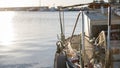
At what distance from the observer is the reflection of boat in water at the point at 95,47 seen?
1474 cm

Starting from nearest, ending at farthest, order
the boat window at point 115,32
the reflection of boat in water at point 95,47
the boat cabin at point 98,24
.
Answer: the reflection of boat in water at point 95,47 < the boat window at point 115,32 < the boat cabin at point 98,24

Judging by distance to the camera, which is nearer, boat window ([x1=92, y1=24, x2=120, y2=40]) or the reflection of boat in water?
the reflection of boat in water

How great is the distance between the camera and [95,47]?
1631 centimetres

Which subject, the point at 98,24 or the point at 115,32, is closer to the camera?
the point at 115,32

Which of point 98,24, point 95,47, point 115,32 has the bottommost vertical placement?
point 95,47

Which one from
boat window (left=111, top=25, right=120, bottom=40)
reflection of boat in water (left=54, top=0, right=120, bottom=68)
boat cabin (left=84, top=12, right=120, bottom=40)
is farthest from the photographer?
boat cabin (left=84, top=12, right=120, bottom=40)

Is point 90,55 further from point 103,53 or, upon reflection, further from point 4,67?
point 4,67

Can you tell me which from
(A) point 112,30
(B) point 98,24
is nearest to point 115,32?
(A) point 112,30

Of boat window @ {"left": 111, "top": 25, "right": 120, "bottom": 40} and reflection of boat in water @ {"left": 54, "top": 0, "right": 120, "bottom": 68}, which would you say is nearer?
reflection of boat in water @ {"left": 54, "top": 0, "right": 120, "bottom": 68}

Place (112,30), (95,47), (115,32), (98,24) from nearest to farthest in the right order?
(95,47) < (115,32) < (112,30) < (98,24)

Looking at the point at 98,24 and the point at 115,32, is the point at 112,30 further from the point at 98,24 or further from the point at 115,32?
the point at 98,24

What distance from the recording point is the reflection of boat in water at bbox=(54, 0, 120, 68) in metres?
14.7

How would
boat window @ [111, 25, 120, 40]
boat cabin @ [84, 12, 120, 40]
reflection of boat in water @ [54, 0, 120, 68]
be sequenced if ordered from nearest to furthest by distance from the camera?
reflection of boat in water @ [54, 0, 120, 68], boat window @ [111, 25, 120, 40], boat cabin @ [84, 12, 120, 40]

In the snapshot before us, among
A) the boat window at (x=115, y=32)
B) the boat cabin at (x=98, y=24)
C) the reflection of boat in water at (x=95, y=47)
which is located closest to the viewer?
the reflection of boat in water at (x=95, y=47)
